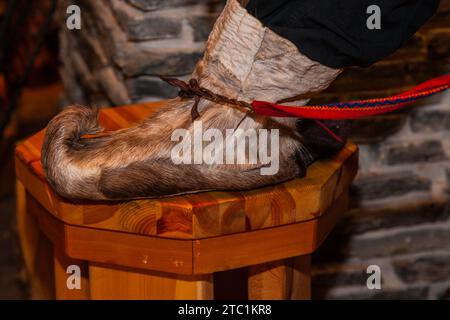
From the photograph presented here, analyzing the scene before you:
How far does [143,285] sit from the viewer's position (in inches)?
47.5

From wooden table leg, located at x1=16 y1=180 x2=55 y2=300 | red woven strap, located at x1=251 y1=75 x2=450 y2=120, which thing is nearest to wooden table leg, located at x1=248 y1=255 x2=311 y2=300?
red woven strap, located at x1=251 y1=75 x2=450 y2=120

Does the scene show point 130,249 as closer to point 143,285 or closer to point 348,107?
point 143,285

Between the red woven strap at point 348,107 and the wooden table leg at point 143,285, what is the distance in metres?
0.27

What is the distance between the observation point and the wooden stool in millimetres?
1109

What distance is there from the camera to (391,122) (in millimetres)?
1753

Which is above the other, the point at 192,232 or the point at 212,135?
the point at 212,135

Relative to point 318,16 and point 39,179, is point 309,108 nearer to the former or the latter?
point 318,16

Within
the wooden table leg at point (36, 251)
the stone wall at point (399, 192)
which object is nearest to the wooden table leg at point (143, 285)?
the wooden table leg at point (36, 251)

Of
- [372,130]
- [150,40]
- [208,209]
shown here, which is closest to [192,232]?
[208,209]

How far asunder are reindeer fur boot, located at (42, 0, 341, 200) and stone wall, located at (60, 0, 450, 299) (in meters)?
0.48

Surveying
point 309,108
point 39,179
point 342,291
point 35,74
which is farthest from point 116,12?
point 35,74

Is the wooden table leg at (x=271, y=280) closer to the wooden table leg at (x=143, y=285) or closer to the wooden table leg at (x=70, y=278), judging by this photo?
the wooden table leg at (x=143, y=285)

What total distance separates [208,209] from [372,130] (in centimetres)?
74

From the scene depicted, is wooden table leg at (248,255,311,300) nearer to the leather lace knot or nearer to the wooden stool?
the wooden stool
